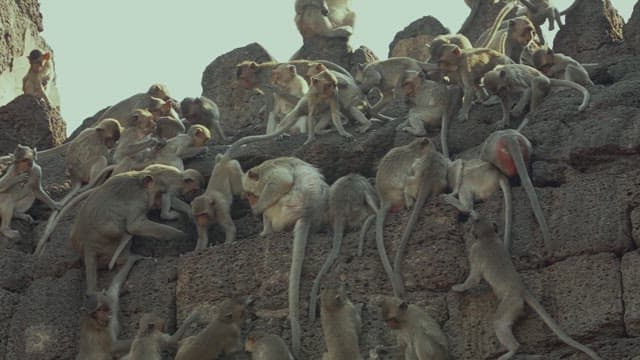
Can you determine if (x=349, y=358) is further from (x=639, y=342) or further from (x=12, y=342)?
(x=12, y=342)

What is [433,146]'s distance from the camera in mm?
24000

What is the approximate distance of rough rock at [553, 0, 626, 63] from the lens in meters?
29.0

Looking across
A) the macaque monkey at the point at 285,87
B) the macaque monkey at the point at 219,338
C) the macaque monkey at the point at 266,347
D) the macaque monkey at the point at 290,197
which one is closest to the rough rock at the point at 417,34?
the macaque monkey at the point at 285,87

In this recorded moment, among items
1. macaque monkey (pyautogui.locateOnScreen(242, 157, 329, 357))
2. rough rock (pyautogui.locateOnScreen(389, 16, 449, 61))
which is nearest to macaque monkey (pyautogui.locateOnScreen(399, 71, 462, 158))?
macaque monkey (pyautogui.locateOnScreen(242, 157, 329, 357))

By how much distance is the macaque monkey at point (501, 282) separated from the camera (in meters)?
21.4

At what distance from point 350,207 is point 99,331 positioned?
2.89 m

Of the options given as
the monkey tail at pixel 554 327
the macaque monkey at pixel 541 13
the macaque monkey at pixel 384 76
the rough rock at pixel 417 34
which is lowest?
the monkey tail at pixel 554 327

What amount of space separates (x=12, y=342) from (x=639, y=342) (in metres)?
7.11

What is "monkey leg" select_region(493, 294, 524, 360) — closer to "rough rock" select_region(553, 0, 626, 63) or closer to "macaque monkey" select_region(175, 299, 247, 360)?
"macaque monkey" select_region(175, 299, 247, 360)

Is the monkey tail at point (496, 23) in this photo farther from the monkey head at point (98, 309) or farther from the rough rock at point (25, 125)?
the monkey head at point (98, 309)

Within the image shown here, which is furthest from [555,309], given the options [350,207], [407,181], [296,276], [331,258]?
[350,207]

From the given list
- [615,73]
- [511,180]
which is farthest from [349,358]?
[615,73]

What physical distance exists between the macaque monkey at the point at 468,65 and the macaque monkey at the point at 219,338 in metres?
4.30

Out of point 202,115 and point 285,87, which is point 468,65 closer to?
point 285,87
